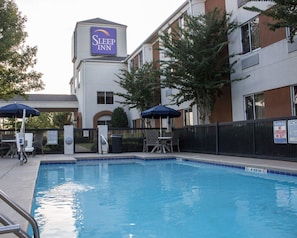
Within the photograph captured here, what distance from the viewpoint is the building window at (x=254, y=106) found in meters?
13.2

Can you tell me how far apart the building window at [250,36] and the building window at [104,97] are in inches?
642

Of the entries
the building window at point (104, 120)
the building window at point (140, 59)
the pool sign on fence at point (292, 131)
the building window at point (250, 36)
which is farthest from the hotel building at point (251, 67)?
the building window at point (104, 120)

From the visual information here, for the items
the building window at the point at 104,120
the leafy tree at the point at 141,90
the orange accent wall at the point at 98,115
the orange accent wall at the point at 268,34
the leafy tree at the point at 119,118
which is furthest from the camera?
the building window at the point at 104,120

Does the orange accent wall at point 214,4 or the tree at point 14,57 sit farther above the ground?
the orange accent wall at point 214,4

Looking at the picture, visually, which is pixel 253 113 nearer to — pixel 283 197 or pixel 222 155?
pixel 222 155

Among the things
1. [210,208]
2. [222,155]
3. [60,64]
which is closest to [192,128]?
[222,155]

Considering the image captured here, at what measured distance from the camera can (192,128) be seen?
15383 mm

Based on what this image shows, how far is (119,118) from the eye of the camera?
26828 mm

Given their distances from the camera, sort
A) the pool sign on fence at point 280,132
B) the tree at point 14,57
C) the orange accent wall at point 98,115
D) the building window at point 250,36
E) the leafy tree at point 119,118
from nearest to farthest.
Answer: the pool sign on fence at point 280,132, the building window at point 250,36, the tree at point 14,57, the leafy tree at point 119,118, the orange accent wall at point 98,115

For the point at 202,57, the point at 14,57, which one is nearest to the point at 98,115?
the point at 14,57

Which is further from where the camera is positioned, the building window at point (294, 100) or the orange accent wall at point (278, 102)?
the orange accent wall at point (278, 102)

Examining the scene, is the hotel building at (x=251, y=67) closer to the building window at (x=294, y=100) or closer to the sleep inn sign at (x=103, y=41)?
the building window at (x=294, y=100)

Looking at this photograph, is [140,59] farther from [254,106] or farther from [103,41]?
[254,106]

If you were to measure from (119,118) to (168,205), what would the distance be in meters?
21.3
